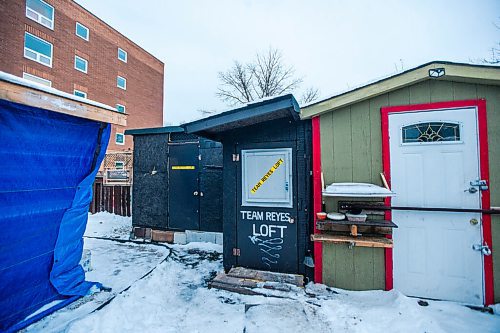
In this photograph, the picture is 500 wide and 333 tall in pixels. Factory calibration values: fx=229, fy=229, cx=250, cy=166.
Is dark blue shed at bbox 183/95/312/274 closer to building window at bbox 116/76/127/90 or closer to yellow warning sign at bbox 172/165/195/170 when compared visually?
yellow warning sign at bbox 172/165/195/170

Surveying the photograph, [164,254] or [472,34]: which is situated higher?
[472,34]

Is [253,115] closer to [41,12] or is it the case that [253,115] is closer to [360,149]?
[360,149]

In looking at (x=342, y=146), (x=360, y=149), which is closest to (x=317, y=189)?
(x=342, y=146)

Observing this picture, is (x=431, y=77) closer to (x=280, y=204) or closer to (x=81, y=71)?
(x=280, y=204)

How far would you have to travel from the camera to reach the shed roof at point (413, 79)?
2.65 metres

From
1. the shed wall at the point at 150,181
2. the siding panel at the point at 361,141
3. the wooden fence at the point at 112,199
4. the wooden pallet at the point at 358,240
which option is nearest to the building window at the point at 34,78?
the wooden fence at the point at 112,199

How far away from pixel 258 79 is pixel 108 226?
16601mm

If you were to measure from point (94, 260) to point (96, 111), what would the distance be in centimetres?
304

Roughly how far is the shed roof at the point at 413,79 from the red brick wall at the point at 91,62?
1465 centimetres

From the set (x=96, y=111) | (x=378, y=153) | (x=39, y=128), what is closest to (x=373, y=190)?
(x=378, y=153)

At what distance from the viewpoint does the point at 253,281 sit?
326cm

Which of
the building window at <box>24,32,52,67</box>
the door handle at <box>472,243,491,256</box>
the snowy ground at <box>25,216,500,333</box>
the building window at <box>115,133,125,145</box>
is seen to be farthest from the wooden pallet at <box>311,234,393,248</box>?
the building window at <box>115,133,125,145</box>

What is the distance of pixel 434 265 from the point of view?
289cm

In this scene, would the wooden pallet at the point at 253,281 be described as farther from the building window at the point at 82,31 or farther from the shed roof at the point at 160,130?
the building window at the point at 82,31
